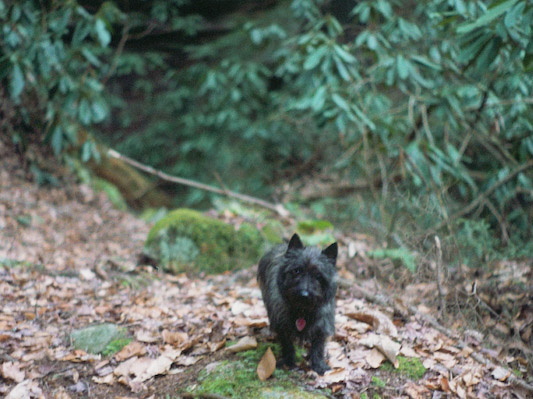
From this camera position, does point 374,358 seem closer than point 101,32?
Yes

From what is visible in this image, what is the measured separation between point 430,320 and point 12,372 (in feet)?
11.8

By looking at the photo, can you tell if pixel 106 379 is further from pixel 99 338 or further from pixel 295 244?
pixel 295 244

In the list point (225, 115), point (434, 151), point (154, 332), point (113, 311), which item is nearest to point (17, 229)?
point (113, 311)

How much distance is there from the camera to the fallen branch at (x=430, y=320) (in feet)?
11.8

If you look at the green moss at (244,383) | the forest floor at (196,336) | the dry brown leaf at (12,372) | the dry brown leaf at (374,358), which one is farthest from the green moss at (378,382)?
the dry brown leaf at (12,372)

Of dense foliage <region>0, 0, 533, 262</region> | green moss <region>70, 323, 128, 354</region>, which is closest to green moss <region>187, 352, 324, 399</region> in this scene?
green moss <region>70, 323, 128, 354</region>

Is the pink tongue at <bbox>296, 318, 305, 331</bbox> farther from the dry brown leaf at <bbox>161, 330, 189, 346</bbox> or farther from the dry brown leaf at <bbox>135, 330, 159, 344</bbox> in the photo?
the dry brown leaf at <bbox>135, 330, 159, 344</bbox>

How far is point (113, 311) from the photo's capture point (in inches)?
185

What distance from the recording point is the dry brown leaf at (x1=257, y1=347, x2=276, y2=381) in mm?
3334

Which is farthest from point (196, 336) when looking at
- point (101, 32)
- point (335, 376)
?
point (101, 32)

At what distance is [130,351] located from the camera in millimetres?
3896

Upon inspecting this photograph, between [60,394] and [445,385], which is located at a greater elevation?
[60,394]

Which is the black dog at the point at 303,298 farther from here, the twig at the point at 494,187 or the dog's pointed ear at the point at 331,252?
the twig at the point at 494,187

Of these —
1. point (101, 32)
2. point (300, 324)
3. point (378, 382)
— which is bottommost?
point (378, 382)
